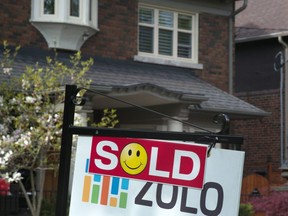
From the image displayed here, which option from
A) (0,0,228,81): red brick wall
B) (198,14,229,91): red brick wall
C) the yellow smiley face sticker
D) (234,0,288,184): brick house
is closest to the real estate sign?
the yellow smiley face sticker

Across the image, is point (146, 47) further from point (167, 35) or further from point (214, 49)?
point (214, 49)

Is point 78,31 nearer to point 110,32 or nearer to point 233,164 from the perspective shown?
point 110,32

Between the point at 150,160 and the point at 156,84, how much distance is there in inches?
527

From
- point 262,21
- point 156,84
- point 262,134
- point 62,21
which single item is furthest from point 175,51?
point 262,21

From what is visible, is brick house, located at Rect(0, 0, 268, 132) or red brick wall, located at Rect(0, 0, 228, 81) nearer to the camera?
brick house, located at Rect(0, 0, 268, 132)

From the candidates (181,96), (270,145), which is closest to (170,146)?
(181,96)

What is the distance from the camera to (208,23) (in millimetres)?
20031

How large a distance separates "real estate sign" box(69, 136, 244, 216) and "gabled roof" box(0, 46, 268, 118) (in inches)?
420

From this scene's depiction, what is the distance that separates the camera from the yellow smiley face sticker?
3771 mm

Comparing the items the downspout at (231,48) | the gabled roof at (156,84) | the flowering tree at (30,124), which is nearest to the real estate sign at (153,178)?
the flowering tree at (30,124)

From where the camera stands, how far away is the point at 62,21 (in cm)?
1667

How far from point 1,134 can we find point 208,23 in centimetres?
921

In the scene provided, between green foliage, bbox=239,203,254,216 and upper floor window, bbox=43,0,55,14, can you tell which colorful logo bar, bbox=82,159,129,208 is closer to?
green foliage, bbox=239,203,254,216

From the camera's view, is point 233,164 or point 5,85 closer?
point 233,164
